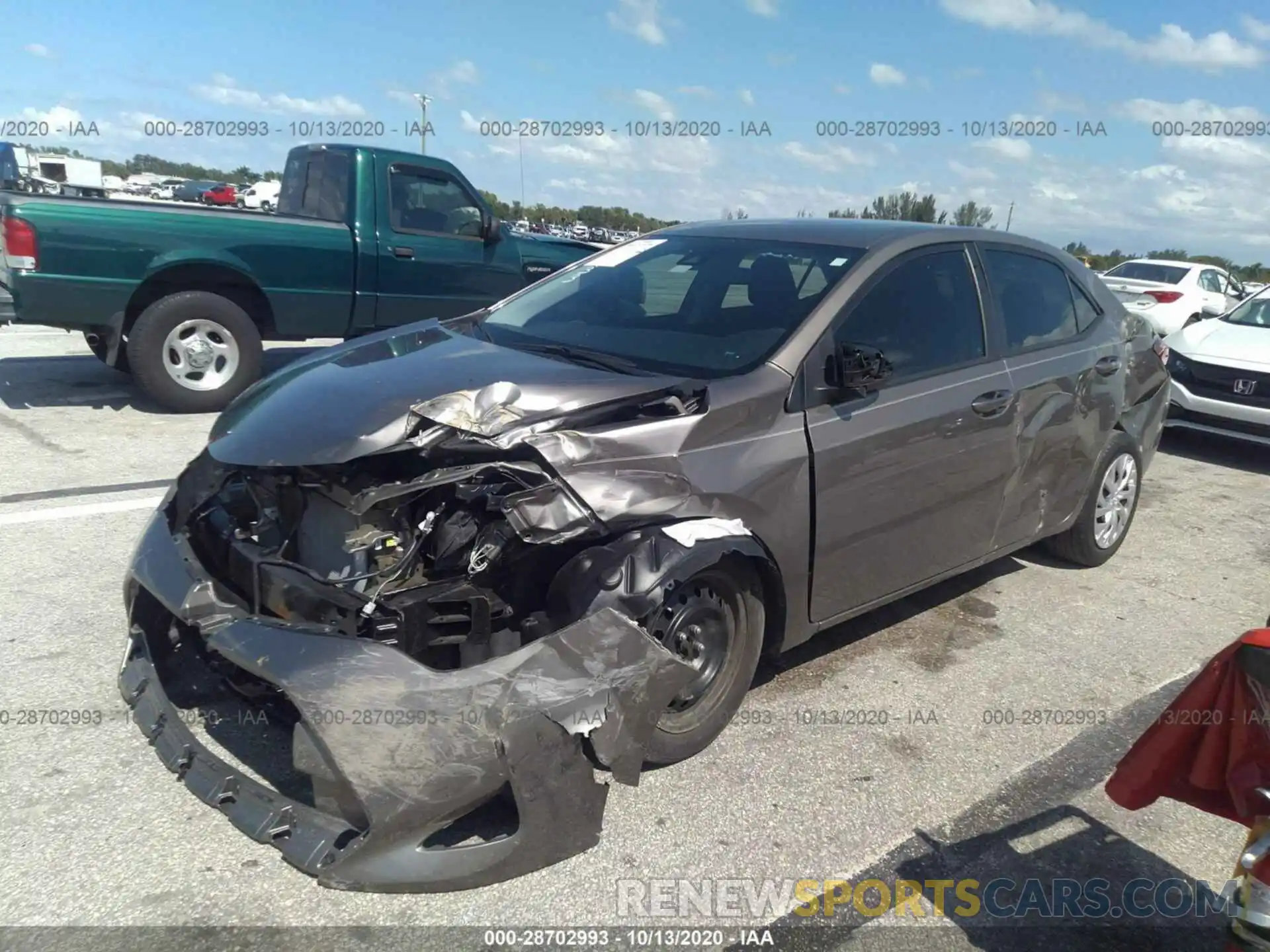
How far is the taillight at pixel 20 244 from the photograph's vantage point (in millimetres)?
6590

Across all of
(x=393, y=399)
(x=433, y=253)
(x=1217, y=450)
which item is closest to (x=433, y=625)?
(x=393, y=399)

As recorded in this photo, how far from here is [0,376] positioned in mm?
8438

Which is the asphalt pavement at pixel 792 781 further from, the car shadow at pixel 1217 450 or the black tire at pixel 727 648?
the car shadow at pixel 1217 450

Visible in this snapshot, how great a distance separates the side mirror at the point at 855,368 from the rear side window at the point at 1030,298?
3.81 feet

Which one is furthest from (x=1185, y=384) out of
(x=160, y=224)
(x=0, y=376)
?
(x=0, y=376)

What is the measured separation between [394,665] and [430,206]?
267 inches

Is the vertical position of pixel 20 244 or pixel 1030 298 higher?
pixel 1030 298

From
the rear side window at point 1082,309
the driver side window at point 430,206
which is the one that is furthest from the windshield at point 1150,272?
the rear side window at point 1082,309

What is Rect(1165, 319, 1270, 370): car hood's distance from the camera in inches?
311

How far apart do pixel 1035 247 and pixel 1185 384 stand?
429 cm

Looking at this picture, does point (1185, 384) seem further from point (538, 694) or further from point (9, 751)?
point (9, 751)

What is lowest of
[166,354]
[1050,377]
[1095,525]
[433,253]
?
[1095,525]

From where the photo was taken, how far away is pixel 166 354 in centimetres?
738

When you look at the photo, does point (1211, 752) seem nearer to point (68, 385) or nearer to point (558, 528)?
point (558, 528)
